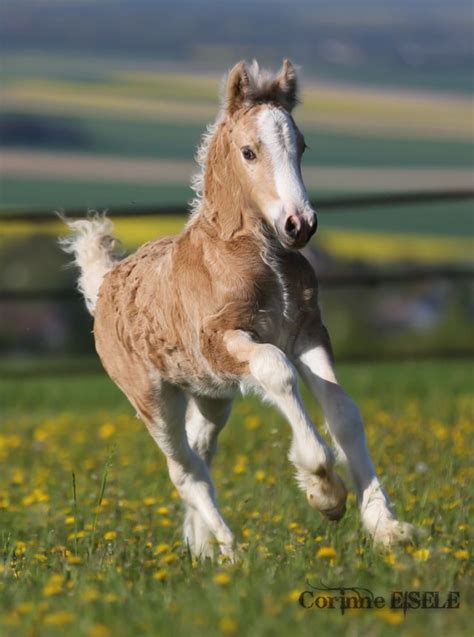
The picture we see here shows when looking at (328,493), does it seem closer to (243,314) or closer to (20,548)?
(243,314)

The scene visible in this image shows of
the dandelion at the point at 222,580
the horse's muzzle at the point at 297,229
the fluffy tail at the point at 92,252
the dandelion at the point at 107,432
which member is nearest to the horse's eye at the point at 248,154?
the horse's muzzle at the point at 297,229

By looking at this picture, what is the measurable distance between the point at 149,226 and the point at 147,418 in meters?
14.2

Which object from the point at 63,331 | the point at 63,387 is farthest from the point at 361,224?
the point at 63,387

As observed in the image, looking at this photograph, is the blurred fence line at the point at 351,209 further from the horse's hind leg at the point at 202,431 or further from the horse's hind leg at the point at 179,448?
the horse's hind leg at the point at 179,448

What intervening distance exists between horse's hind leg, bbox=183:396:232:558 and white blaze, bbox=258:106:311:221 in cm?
146

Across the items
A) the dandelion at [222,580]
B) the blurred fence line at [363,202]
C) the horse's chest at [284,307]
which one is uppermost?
the blurred fence line at [363,202]

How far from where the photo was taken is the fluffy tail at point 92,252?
6066 millimetres

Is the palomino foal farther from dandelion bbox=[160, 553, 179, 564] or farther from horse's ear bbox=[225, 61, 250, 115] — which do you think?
dandelion bbox=[160, 553, 179, 564]

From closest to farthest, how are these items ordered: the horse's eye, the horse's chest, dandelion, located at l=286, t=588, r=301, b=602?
dandelion, located at l=286, t=588, r=301, b=602 < the horse's eye < the horse's chest

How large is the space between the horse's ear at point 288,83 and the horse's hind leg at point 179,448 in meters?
1.37

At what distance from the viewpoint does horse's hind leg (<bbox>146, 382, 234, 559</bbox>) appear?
5.37 meters

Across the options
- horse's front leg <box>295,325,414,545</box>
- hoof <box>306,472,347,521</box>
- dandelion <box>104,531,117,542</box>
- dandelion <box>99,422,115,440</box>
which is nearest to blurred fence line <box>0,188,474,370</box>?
dandelion <box>99,422,115,440</box>

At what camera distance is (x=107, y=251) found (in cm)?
610

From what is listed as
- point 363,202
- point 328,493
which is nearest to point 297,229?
point 328,493
